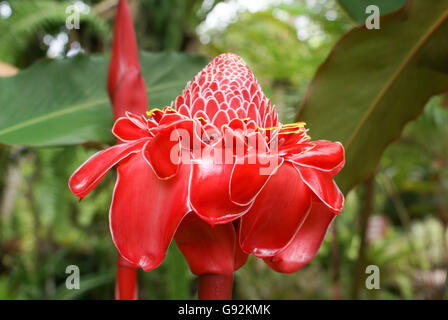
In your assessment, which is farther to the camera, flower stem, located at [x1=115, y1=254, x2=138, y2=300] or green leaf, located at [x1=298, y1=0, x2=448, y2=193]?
green leaf, located at [x1=298, y1=0, x2=448, y2=193]

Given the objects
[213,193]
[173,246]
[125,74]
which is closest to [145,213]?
[213,193]

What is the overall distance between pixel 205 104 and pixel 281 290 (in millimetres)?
1545

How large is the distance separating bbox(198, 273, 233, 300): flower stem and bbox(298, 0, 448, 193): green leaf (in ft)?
0.99

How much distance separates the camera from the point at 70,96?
632mm

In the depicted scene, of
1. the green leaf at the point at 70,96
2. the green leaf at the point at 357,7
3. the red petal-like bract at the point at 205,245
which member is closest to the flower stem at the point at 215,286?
the red petal-like bract at the point at 205,245

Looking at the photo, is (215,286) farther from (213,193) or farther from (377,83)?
(377,83)

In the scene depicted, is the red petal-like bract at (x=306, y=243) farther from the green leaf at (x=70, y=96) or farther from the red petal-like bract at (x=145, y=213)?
the green leaf at (x=70, y=96)

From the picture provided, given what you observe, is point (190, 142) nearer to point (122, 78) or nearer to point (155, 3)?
point (122, 78)

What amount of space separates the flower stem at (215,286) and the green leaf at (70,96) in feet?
1.10

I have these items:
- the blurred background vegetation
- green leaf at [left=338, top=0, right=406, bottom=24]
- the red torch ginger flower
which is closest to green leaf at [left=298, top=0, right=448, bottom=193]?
green leaf at [left=338, top=0, right=406, bottom=24]

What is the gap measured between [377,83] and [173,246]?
0.43 m

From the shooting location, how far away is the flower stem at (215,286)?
0.29 m

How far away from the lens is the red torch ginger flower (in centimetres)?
26

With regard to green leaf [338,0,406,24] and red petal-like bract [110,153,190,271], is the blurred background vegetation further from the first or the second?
red petal-like bract [110,153,190,271]
